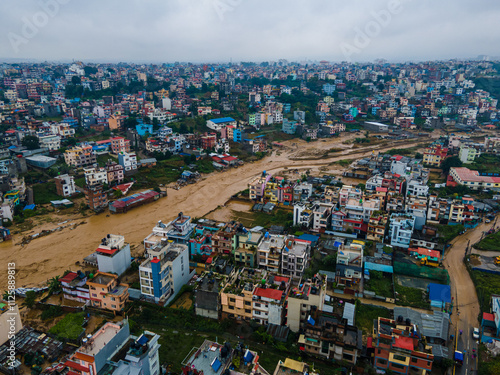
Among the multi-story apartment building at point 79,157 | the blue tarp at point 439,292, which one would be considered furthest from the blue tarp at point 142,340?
the multi-story apartment building at point 79,157

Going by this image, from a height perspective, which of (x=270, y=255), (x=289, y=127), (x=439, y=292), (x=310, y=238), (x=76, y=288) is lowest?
(x=439, y=292)

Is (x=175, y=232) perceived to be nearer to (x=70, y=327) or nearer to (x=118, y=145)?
(x=70, y=327)

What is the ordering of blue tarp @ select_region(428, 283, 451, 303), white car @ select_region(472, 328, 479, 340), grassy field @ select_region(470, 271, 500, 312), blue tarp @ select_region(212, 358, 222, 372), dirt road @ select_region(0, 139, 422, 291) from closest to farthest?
blue tarp @ select_region(212, 358, 222, 372)
white car @ select_region(472, 328, 479, 340)
blue tarp @ select_region(428, 283, 451, 303)
grassy field @ select_region(470, 271, 500, 312)
dirt road @ select_region(0, 139, 422, 291)

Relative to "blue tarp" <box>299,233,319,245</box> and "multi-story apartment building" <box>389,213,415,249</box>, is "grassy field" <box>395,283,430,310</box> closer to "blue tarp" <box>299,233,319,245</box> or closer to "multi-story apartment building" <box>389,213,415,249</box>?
"multi-story apartment building" <box>389,213,415,249</box>

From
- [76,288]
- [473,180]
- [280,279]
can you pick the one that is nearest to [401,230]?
[280,279]

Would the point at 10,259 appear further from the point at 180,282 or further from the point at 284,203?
the point at 284,203

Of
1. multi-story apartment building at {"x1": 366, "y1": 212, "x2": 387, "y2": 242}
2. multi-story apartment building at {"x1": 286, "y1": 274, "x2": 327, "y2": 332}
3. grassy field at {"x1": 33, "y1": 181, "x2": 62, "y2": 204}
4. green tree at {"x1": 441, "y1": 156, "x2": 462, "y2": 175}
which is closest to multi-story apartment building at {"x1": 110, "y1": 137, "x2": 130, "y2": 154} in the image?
grassy field at {"x1": 33, "y1": 181, "x2": 62, "y2": 204}
